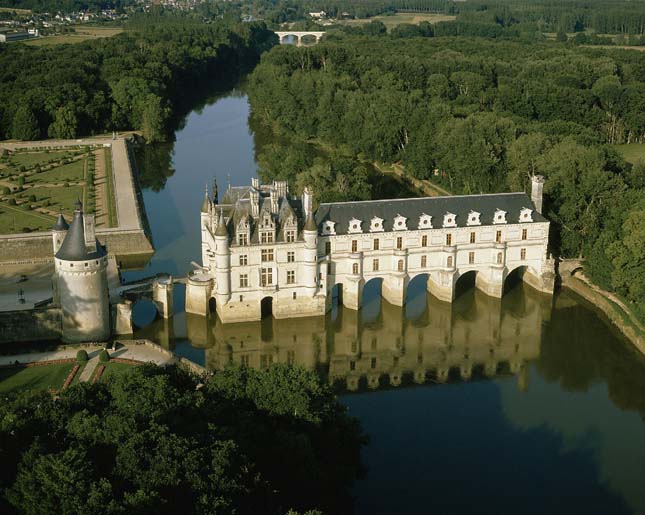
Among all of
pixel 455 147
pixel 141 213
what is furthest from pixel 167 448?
pixel 455 147

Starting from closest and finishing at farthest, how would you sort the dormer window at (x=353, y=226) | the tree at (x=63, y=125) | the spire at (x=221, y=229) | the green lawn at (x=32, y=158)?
the spire at (x=221, y=229) → the dormer window at (x=353, y=226) → the green lawn at (x=32, y=158) → the tree at (x=63, y=125)

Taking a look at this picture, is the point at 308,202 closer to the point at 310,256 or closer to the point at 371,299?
the point at 310,256

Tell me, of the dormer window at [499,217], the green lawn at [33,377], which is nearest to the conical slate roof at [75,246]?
the green lawn at [33,377]

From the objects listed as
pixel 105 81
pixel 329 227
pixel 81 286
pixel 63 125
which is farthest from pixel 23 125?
pixel 329 227

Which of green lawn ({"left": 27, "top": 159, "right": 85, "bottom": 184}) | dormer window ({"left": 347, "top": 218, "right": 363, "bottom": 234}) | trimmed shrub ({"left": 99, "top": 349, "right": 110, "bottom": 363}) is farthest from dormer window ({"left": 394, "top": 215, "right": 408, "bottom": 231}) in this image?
green lawn ({"left": 27, "top": 159, "right": 85, "bottom": 184})

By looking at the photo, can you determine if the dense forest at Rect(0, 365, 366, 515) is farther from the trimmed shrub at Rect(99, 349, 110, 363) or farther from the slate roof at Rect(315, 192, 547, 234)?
the slate roof at Rect(315, 192, 547, 234)

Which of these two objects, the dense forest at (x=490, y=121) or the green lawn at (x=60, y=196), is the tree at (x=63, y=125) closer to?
the dense forest at (x=490, y=121)
